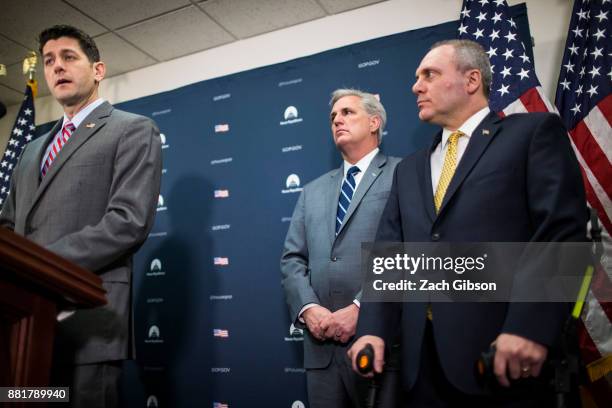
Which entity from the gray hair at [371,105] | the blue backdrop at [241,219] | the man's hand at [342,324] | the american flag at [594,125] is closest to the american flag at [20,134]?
the blue backdrop at [241,219]

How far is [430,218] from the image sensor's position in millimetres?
1495

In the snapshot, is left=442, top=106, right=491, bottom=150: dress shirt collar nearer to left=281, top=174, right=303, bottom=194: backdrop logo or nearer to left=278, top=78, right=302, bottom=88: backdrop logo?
left=281, top=174, right=303, bottom=194: backdrop logo

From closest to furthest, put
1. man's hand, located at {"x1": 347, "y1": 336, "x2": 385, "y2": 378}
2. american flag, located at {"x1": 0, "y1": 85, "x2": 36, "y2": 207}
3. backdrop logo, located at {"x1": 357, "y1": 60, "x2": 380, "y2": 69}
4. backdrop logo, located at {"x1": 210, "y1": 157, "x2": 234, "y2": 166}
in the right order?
man's hand, located at {"x1": 347, "y1": 336, "x2": 385, "y2": 378} < backdrop logo, located at {"x1": 357, "y1": 60, "x2": 380, "y2": 69} < backdrop logo, located at {"x1": 210, "y1": 157, "x2": 234, "y2": 166} < american flag, located at {"x1": 0, "y1": 85, "x2": 36, "y2": 207}

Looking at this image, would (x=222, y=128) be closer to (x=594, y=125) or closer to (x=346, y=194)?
(x=346, y=194)

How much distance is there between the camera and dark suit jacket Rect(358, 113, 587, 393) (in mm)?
1212

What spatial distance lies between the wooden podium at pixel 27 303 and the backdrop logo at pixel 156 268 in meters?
2.62

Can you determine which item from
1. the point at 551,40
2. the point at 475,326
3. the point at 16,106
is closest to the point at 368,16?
the point at 551,40

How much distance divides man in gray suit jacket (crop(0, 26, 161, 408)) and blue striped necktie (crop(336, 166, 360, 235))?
0.86m

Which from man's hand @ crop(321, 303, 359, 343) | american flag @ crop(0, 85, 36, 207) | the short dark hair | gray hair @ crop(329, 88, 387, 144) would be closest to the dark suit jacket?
man's hand @ crop(321, 303, 359, 343)

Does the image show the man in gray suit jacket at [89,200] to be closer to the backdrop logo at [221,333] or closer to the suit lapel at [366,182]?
the suit lapel at [366,182]

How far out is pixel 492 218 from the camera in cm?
138

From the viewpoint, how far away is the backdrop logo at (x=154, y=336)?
11.2 ft

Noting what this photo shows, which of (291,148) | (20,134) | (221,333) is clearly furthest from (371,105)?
(20,134)

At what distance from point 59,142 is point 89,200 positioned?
0.40 meters
